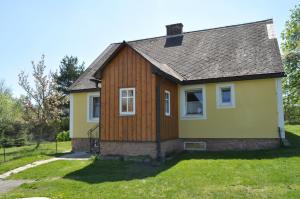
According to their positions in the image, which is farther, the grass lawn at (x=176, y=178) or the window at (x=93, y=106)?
the window at (x=93, y=106)

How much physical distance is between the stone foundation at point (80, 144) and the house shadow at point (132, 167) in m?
4.87

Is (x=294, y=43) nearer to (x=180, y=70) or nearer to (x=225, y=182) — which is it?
(x=180, y=70)

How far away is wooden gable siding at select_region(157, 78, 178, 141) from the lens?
41.4ft

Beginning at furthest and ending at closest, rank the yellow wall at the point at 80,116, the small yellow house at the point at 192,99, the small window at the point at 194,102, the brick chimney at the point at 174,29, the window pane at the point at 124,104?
the brick chimney at the point at 174,29, the yellow wall at the point at 80,116, the small window at the point at 194,102, the window pane at the point at 124,104, the small yellow house at the point at 192,99

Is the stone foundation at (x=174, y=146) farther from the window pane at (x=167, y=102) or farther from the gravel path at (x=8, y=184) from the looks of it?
the gravel path at (x=8, y=184)

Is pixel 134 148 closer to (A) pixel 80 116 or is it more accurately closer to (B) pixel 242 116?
(B) pixel 242 116

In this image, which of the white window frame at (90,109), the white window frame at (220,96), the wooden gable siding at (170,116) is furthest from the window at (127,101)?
the white window frame at (90,109)

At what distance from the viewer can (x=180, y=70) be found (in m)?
15.7

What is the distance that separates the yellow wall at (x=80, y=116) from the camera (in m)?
17.3

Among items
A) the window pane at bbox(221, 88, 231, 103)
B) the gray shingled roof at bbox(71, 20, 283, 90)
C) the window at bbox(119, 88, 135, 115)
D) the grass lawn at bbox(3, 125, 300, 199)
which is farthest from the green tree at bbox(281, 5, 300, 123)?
the window at bbox(119, 88, 135, 115)

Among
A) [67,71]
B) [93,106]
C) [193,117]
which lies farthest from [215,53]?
[67,71]

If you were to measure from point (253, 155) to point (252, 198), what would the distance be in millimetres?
5564

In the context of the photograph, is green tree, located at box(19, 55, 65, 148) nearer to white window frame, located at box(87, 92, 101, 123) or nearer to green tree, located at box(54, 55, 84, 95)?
white window frame, located at box(87, 92, 101, 123)

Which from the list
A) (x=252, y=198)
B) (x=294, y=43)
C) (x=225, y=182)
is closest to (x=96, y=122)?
(x=225, y=182)
